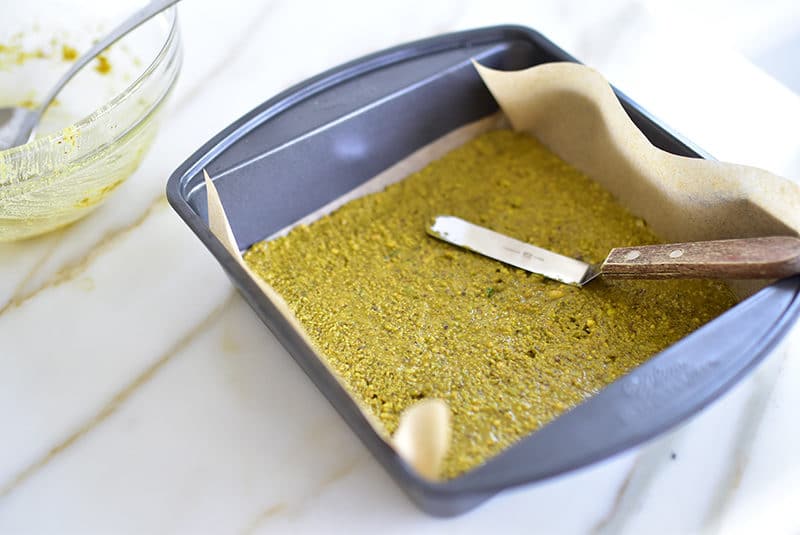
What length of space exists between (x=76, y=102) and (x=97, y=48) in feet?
0.38

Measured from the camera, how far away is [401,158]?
0.92 m

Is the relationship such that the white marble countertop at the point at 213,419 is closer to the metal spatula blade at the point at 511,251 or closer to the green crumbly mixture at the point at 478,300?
the green crumbly mixture at the point at 478,300

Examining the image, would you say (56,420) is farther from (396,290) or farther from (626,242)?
(626,242)

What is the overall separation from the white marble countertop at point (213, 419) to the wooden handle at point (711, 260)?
13 cm

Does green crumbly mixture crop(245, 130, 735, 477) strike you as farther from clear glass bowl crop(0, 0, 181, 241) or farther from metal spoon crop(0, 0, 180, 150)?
metal spoon crop(0, 0, 180, 150)

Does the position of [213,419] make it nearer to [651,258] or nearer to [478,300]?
[478,300]

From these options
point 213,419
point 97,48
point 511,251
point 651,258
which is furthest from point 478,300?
point 97,48

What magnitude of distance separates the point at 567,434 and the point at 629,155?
36 cm

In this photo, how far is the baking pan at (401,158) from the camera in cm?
58

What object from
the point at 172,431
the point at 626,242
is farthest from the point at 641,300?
the point at 172,431

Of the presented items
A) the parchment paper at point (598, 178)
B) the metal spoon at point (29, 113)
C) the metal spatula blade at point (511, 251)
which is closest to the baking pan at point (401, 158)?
the parchment paper at point (598, 178)

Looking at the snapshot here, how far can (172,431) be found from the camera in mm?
727

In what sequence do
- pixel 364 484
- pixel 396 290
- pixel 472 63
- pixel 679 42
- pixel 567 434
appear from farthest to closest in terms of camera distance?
1. pixel 679 42
2. pixel 472 63
3. pixel 396 290
4. pixel 364 484
5. pixel 567 434

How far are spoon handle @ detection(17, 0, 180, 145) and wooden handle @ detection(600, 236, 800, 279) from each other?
0.55m
